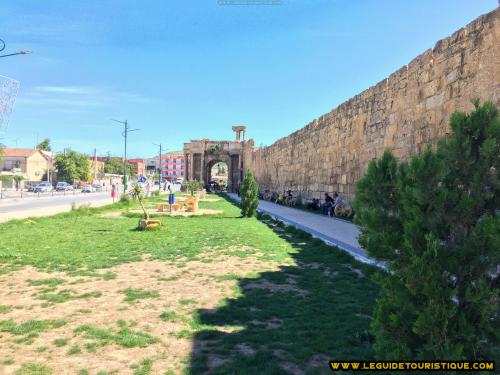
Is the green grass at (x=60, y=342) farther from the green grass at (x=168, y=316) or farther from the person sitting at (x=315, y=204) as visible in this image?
the person sitting at (x=315, y=204)

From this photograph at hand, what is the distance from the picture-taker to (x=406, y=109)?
33.9ft

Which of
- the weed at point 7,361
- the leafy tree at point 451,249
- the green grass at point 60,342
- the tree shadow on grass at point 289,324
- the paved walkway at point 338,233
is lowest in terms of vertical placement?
the weed at point 7,361

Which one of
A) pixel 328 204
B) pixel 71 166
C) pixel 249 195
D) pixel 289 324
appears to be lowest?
pixel 289 324

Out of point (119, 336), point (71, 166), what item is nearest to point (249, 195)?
point (119, 336)

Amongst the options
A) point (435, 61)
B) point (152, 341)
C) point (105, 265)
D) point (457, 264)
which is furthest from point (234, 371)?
point (435, 61)

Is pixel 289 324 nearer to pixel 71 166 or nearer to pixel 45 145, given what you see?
pixel 71 166

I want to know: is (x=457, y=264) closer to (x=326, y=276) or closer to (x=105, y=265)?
(x=326, y=276)

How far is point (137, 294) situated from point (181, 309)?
0.96 m

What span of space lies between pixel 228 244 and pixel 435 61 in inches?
245

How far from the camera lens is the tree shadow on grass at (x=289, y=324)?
3344 millimetres

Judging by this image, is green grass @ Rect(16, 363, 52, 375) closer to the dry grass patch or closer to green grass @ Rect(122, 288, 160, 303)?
the dry grass patch

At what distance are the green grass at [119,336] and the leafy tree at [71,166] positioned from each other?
7268 centimetres

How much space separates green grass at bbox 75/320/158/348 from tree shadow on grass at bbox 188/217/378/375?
485 mm

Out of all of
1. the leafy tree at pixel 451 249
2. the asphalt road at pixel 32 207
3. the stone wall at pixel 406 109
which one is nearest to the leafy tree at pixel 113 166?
the asphalt road at pixel 32 207
